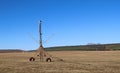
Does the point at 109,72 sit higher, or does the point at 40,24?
the point at 40,24

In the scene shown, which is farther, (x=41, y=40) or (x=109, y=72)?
(x=41, y=40)

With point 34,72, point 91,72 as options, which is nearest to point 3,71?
point 34,72

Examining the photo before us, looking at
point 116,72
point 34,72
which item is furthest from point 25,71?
Answer: point 116,72

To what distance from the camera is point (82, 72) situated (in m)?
29.5

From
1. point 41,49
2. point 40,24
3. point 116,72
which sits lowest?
point 116,72

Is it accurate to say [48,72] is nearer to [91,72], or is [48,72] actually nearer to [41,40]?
[91,72]

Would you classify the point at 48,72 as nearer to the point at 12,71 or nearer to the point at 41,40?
the point at 12,71

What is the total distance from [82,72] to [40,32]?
23095 mm

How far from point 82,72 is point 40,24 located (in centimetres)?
2345

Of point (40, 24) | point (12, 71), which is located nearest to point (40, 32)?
point (40, 24)

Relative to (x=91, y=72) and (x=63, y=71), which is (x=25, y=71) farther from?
(x=91, y=72)

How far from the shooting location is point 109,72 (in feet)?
95.9

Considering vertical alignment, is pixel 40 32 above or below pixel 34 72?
above

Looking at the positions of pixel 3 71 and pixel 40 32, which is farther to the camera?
pixel 40 32
